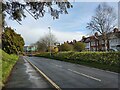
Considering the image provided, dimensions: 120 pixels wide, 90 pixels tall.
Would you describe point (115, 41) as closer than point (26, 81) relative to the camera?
No

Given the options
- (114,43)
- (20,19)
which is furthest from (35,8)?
(114,43)

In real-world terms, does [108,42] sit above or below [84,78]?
above

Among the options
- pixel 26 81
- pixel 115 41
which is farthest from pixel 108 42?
pixel 26 81

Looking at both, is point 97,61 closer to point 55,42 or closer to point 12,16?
point 12,16

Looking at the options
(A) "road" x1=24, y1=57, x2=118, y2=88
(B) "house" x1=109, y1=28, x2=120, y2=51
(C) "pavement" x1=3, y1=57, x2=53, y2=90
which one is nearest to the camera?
(A) "road" x1=24, y1=57, x2=118, y2=88

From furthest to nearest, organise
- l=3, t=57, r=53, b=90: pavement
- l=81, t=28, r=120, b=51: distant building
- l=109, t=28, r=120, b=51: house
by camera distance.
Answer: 1. l=109, t=28, r=120, b=51: house
2. l=81, t=28, r=120, b=51: distant building
3. l=3, t=57, r=53, b=90: pavement

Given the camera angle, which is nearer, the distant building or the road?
the road

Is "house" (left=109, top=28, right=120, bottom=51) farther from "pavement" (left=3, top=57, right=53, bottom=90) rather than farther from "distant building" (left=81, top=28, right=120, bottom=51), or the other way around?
"pavement" (left=3, top=57, right=53, bottom=90)

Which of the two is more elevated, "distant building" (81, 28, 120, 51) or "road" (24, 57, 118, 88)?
"distant building" (81, 28, 120, 51)

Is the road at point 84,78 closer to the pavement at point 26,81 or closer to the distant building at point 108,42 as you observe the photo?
the pavement at point 26,81

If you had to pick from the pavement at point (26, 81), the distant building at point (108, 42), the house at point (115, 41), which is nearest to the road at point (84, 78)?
the pavement at point (26, 81)

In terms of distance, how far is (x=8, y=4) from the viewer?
42.7 ft

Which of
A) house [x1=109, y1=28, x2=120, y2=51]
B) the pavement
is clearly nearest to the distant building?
house [x1=109, y1=28, x2=120, y2=51]

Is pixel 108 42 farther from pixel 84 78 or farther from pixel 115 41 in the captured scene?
pixel 84 78
